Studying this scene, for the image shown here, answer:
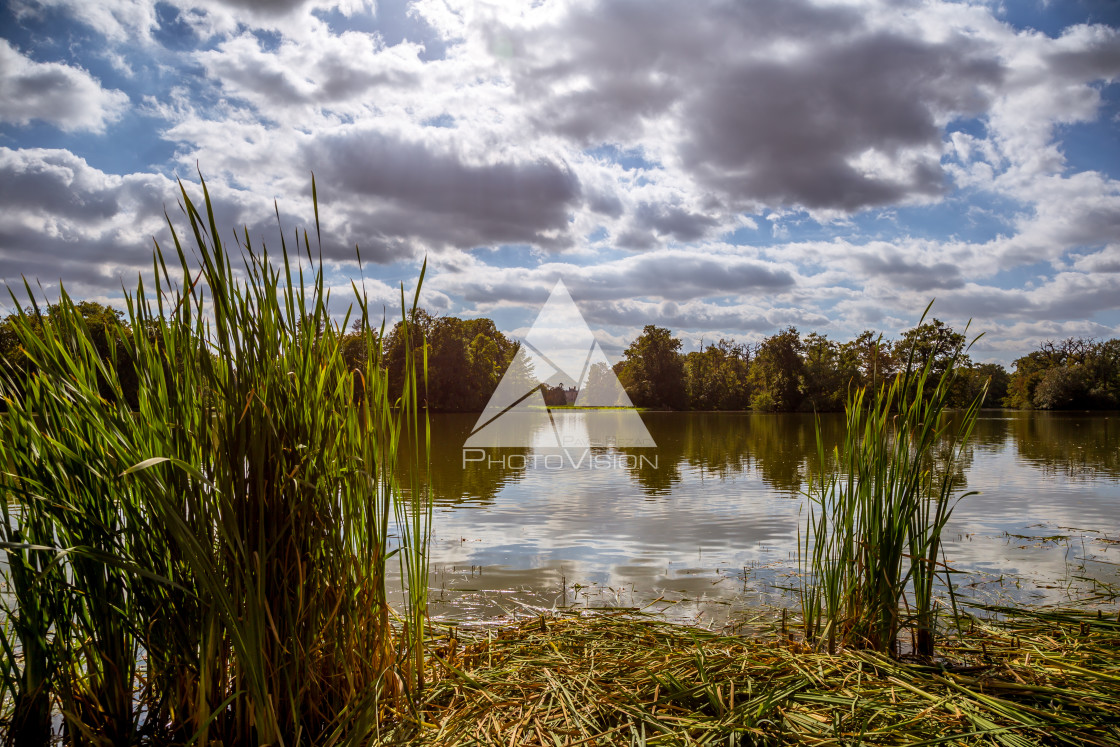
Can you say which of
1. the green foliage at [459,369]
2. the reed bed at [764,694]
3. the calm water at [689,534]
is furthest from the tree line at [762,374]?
the reed bed at [764,694]

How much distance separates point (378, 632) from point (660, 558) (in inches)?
202

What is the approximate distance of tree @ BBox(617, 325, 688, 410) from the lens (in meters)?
73.2

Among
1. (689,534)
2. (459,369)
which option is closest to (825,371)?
(459,369)

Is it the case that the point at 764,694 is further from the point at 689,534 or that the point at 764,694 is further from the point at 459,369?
the point at 459,369

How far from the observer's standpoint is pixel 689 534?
808 centimetres

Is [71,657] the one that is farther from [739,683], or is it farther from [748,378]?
[748,378]

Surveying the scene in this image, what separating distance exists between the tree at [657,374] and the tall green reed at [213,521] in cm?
7172

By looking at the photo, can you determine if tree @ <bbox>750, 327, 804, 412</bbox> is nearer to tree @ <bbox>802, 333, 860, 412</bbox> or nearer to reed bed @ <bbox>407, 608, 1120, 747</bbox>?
tree @ <bbox>802, 333, 860, 412</bbox>

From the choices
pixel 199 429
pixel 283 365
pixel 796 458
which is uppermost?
pixel 283 365

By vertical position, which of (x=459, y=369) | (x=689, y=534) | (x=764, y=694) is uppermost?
(x=459, y=369)

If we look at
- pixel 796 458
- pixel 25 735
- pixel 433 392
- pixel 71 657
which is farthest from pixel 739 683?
pixel 433 392

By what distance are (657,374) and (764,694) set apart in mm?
Result: 72067

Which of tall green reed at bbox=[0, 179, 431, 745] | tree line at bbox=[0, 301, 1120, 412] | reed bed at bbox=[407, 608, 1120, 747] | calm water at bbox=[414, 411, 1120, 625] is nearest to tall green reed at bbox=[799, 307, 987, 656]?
reed bed at bbox=[407, 608, 1120, 747]

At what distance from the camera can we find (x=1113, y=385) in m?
59.2
